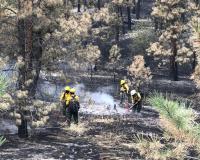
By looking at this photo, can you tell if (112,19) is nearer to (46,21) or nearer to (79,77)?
(79,77)

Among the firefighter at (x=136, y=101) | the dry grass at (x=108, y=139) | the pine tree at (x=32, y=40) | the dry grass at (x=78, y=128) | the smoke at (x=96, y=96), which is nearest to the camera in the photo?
the pine tree at (x=32, y=40)

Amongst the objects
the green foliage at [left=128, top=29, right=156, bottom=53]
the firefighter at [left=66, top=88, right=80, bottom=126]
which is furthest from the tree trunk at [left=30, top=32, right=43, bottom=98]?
the green foliage at [left=128, top=29, right=156, bottom=53]

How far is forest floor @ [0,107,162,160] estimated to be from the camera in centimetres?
1658

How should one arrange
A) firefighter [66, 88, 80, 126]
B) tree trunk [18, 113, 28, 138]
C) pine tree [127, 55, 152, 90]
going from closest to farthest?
tree trunk [18, 113, 28, 138]
firefighter [66, 88, 80, 126]
pine tree [127, 55, 152, 90]

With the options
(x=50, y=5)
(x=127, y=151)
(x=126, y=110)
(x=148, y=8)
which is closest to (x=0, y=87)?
(x=127, y=151)

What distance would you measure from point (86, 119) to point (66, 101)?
429 cm

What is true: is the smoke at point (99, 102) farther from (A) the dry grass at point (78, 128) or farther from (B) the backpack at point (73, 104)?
(B) the backpack at point (73, 104)

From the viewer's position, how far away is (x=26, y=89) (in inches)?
727

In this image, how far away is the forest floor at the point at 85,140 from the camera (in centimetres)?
1658

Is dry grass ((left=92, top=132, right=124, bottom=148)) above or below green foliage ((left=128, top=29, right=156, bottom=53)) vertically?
below

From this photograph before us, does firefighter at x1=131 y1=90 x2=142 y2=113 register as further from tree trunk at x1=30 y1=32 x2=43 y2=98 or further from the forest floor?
tree trunk at x1=30 y1=32 x2=43 y2=98

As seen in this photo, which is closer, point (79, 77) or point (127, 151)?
point (127, 151)

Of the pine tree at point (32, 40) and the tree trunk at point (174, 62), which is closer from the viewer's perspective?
the pine tree at point (32, 40)

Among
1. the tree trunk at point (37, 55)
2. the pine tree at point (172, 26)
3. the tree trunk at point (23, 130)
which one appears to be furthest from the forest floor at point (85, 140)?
the pine tree at point (172, 26)
